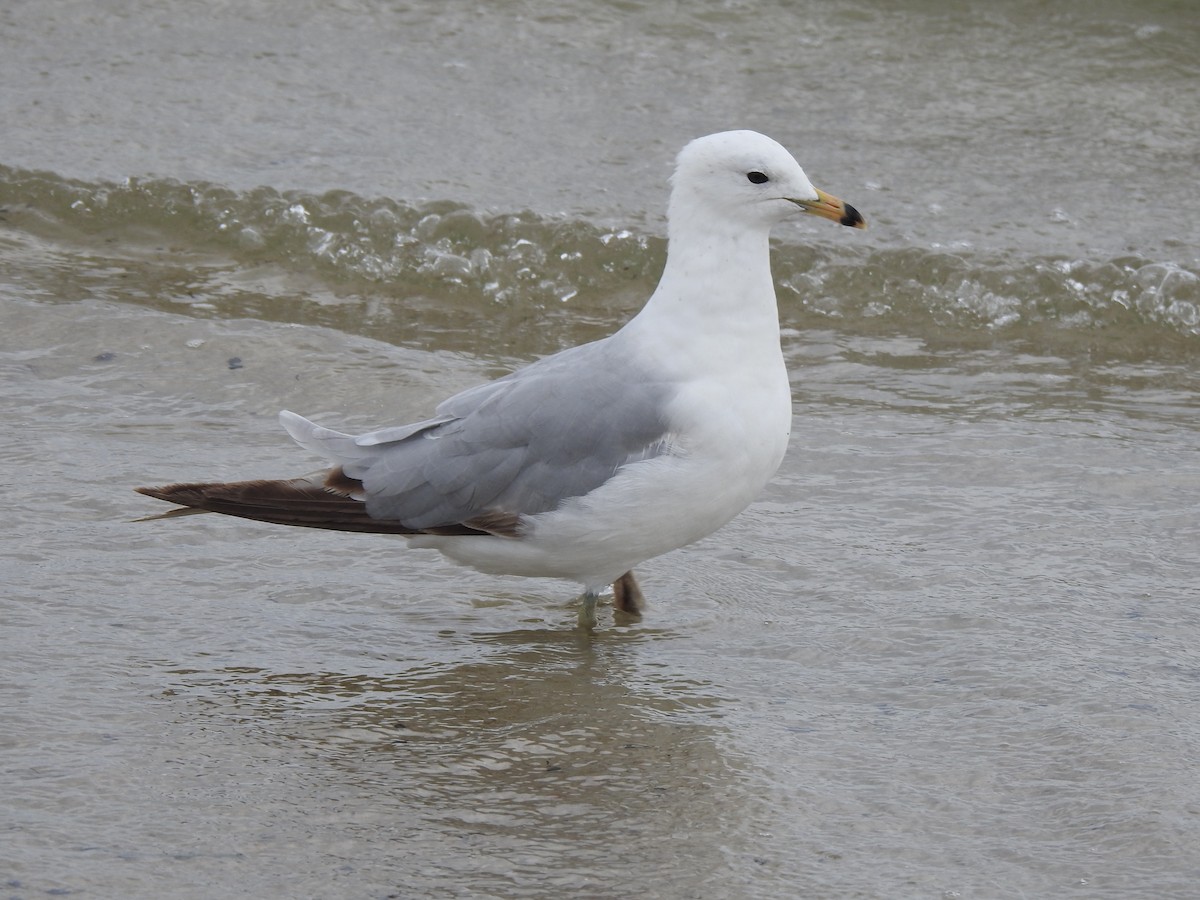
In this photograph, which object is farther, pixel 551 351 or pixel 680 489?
pixel 551 351

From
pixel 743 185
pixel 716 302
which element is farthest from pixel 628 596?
pixel 743 185

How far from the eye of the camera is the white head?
4.11 metres

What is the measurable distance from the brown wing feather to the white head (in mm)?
980

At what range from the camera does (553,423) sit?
13.3 ft

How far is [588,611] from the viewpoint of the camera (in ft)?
14.1

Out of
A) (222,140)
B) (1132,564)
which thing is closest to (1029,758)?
(1132,564)

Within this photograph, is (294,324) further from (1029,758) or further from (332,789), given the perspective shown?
(1029,758)

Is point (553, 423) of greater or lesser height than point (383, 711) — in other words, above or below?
above

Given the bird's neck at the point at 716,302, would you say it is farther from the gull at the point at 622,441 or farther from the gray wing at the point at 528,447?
the gray wing at the point at 528,447

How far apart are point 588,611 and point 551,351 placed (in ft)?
7.84

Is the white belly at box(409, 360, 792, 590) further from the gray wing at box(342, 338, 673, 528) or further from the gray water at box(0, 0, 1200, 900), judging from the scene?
the gray water at box(0, 0, 1200, 900)

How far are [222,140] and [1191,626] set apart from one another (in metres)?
5.76

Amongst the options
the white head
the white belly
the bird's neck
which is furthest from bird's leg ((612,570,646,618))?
the white head

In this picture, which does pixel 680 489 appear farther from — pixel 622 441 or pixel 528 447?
pixel 528 447
